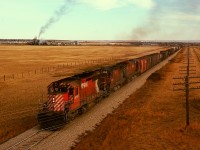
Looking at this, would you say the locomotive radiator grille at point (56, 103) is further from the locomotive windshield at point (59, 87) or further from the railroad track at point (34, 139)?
the railroad track at point (34, 139)

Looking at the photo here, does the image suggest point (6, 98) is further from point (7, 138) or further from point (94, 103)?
point (7, 138)

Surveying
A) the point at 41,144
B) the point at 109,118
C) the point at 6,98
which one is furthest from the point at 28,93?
the point at 41,144

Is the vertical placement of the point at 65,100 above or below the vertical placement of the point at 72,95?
below

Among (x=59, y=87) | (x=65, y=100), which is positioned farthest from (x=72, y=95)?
(x=59, y=87)

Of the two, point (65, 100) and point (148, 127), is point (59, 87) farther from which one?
point (148, 127)

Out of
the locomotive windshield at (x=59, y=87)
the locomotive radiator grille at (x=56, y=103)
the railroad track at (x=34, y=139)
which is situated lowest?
the railroad track at (x=34, y=139)

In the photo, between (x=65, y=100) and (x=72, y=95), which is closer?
(x=65, y=100)

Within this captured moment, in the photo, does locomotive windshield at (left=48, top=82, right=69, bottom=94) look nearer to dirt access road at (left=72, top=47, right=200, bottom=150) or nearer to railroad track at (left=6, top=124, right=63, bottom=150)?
railroad track at (left=6, top=124, right=63, bottom=150)

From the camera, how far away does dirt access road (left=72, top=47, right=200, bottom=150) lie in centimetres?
2030

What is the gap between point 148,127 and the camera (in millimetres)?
24297

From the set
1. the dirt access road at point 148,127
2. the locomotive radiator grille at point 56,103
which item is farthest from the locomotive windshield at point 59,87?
the dirt access road at point 148,127

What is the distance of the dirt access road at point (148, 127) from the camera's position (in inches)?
799

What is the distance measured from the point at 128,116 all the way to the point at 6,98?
16.9m

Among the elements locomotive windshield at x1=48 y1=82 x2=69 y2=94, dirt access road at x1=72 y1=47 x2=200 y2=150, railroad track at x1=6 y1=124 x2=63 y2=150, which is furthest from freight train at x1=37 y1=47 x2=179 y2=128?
dirt access road at x1=72 y1=47 x2=200 y2=150
